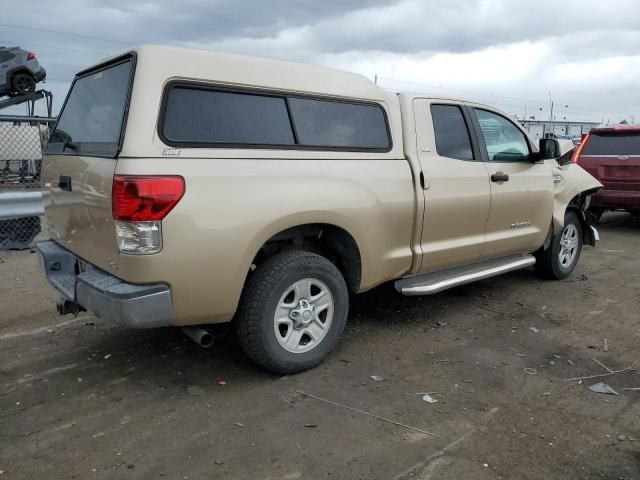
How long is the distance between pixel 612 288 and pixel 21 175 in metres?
8.32

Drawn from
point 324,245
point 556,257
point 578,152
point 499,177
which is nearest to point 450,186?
point 499,177

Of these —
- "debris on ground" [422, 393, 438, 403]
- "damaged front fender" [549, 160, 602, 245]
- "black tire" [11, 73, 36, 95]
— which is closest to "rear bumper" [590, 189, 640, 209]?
"damaged front fender" [549, 160, 602, 245]

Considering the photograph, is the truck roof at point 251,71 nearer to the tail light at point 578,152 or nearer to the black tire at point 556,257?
the black tire at point 556,257

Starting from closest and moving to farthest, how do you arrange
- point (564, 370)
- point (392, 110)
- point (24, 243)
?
point (564, 370), point (392, 110), point (24, 243)

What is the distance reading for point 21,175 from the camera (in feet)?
28.1

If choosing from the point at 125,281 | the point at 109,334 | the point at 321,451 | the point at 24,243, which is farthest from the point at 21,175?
the point at 321,451

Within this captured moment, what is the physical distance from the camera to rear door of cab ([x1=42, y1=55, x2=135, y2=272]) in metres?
3.15

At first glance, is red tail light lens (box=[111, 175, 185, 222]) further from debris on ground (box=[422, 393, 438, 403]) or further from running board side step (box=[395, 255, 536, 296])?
running board side step (box=[395, 255, 536, 296])

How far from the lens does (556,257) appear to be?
6051 mm

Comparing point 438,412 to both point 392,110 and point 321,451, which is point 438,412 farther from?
point 392,110

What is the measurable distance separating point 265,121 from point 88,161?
110 cm

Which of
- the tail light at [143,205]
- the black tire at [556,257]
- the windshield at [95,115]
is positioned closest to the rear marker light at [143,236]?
the tail light at [143,205]

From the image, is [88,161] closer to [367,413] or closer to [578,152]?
[367,413]

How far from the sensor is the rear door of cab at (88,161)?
3150mm
